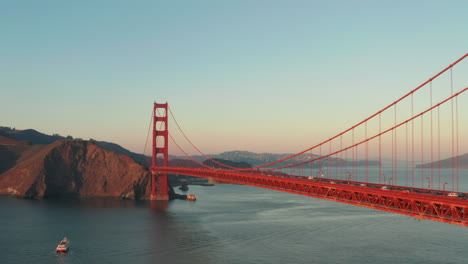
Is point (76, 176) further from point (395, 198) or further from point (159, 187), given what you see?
point (395, 198)

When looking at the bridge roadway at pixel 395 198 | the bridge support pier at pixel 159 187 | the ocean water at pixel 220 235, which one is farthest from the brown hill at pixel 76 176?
the bridge roadway at pixel 395 198

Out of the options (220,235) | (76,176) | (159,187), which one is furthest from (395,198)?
(76,176)

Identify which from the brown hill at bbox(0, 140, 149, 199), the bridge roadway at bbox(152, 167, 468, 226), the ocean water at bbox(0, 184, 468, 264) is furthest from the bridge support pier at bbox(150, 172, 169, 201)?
the bridge roadway at bbox(152, 167, 468, 226)

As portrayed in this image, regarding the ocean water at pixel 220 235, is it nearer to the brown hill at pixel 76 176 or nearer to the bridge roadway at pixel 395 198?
the bridge roadway at pixel 395 198

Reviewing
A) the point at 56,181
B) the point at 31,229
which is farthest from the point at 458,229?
the point at 56,181

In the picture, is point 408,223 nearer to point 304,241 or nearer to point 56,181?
point 304,241

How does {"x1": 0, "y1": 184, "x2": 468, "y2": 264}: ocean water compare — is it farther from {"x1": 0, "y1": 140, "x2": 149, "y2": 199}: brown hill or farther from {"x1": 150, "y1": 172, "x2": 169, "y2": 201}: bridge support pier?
{"x1": 0, "y1": 140, "x2": 149, "y2": 199}: brown hill
